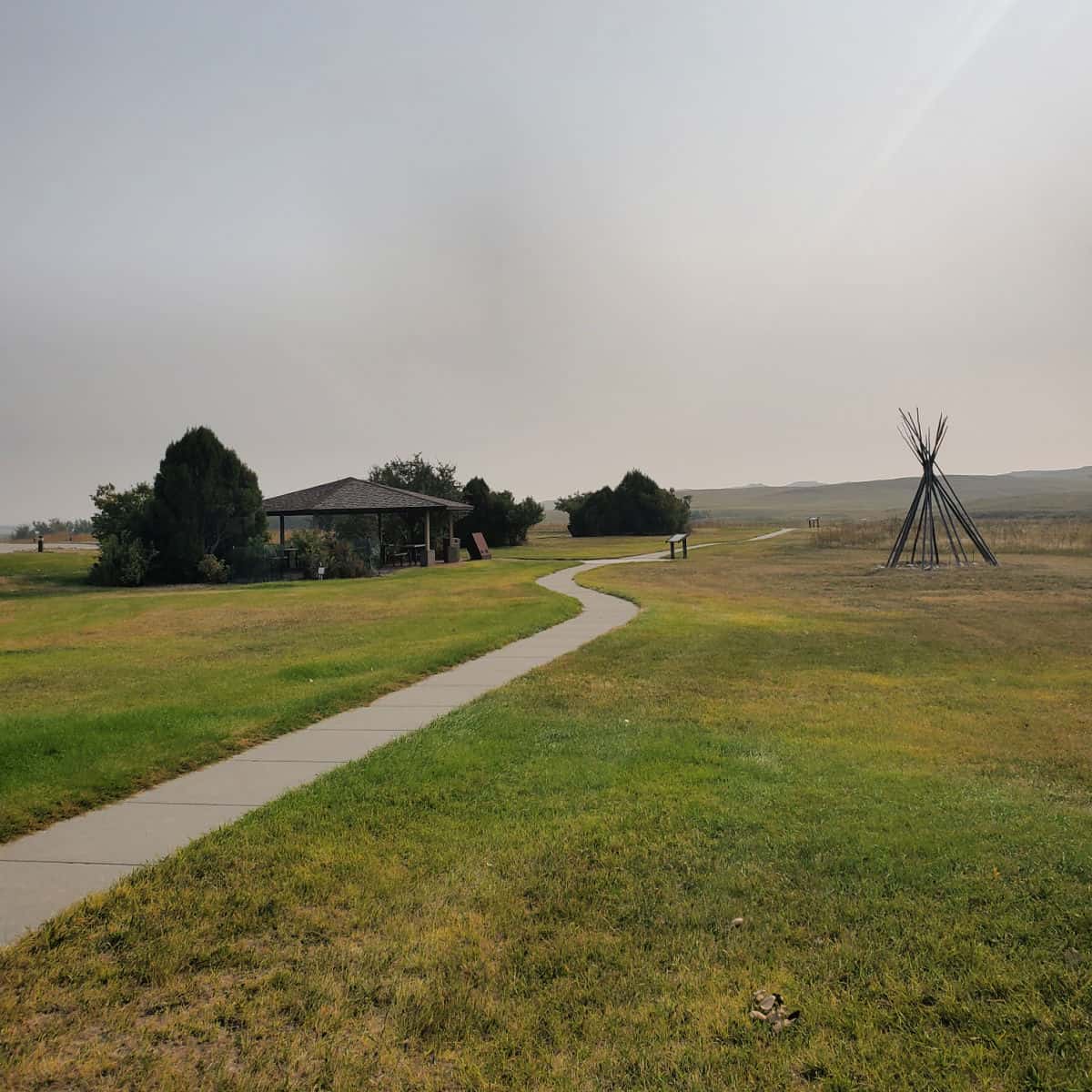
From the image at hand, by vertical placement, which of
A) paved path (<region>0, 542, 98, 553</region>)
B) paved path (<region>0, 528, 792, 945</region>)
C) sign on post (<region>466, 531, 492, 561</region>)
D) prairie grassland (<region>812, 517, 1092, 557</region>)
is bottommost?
prairie grassland (<region>812, 517, 1092, 557</region>)

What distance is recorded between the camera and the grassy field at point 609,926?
8.20ft

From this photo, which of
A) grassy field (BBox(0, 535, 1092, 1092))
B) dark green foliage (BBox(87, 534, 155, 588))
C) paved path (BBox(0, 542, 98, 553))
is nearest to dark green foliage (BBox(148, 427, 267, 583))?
dark green foliage (BBox(87, 534, 155, 588))

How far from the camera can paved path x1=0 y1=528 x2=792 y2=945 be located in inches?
143

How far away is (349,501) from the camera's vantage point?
93.2 ft

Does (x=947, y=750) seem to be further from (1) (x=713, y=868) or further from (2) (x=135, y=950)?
(2) (x=135, y=950)

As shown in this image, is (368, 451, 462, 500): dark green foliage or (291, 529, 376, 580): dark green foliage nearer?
(291, 529, 376, 580): dark green foliage

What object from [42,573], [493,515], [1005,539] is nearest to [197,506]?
[42,573]

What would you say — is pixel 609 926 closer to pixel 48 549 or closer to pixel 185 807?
pixel 185 807

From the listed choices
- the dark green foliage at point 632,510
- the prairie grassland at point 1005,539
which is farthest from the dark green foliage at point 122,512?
the dark green foliage at point 632,510

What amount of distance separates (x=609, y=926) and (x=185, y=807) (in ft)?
9.00

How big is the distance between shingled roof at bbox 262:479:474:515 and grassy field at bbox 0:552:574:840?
21.7 ft

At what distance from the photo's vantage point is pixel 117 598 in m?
18.8

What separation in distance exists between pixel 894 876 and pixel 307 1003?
2570 millimetres

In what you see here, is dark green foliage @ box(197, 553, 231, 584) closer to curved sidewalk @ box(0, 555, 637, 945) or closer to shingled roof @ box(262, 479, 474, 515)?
shingled roof @ box(262, 479, 474, 515)
